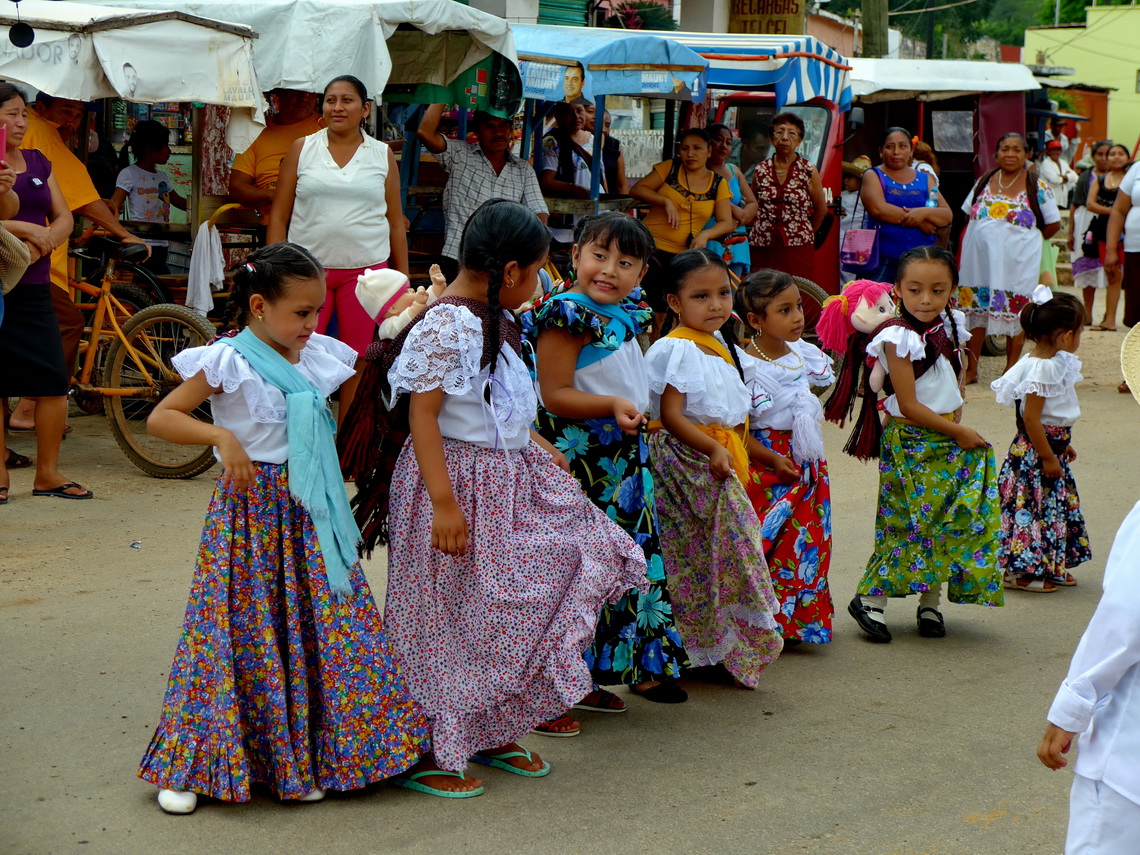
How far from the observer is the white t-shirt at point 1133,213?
10883 mm

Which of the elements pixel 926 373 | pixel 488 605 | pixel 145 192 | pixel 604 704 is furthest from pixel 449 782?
pixel 145 192

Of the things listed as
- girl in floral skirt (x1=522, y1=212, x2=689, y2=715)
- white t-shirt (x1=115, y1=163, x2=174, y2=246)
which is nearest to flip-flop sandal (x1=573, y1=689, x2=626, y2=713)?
girl in floral skirt (x1=522, y1=212, x2=689, y2=715)

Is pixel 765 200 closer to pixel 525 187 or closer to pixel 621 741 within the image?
pixel 525 187

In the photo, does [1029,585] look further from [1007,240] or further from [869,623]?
[1007,240]

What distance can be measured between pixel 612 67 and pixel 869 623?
538 cm

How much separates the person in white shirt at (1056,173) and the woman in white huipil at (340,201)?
1478 cm

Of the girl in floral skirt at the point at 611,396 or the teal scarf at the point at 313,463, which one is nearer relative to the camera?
the teal scarf at the point at 313,463

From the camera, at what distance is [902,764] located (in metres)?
3.86

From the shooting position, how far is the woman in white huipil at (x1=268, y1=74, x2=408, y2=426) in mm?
6816

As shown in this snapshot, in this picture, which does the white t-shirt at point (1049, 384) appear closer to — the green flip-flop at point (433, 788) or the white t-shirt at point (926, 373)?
the white t-shirt at point (926, 373)

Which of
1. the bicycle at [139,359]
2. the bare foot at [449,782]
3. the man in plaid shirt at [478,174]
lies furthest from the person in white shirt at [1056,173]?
the bare foot at [449,782]

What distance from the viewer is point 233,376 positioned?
3334mm

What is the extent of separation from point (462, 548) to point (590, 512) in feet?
1.41

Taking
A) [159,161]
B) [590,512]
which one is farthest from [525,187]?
[590,512]
